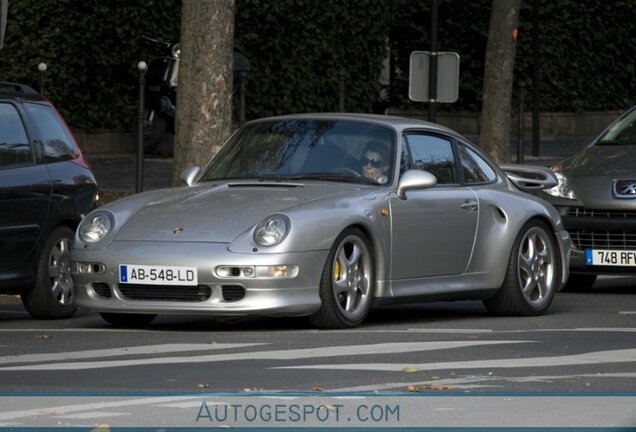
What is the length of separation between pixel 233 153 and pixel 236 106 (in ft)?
51.6

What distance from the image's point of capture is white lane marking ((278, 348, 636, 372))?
30.2 ft

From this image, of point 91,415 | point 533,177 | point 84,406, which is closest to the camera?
point 91,415

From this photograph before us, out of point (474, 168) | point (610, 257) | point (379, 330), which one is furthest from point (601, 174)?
point (379, 330)

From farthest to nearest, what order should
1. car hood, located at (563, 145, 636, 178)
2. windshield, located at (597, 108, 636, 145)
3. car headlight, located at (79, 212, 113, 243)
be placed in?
windshield, located at (597, 108, 636, 145)
car hood, located at (563, 145, 636, 178)
car headlight, located at (79, 212, 113, 243)

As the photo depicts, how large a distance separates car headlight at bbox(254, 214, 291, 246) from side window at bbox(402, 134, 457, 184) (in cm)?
163

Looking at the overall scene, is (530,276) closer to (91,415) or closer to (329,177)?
(329,177)

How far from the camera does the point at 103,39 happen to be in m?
26.4

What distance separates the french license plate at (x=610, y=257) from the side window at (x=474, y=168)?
6.13 feet

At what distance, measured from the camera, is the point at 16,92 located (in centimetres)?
1331

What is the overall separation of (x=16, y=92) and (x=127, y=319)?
2.22m

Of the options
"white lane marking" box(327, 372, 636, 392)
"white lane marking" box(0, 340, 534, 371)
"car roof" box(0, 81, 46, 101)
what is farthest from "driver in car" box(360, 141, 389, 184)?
"white lane marking" box(327, 372, 636, 392)

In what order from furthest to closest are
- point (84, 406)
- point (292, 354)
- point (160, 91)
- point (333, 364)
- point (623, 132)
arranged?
1. point (160, 91)
2. point (623, 132)
3. point (292, 354)
4. point (333, 364)
5. point (84, 406)

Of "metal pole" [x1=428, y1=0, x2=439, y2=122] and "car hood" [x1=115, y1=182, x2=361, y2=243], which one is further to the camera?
"metal pole" [x1=428, y1=0, x2=439, y2=122]

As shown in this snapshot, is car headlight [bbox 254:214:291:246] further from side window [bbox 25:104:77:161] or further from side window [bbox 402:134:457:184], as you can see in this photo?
side window [bbox 25:104:77:161]
